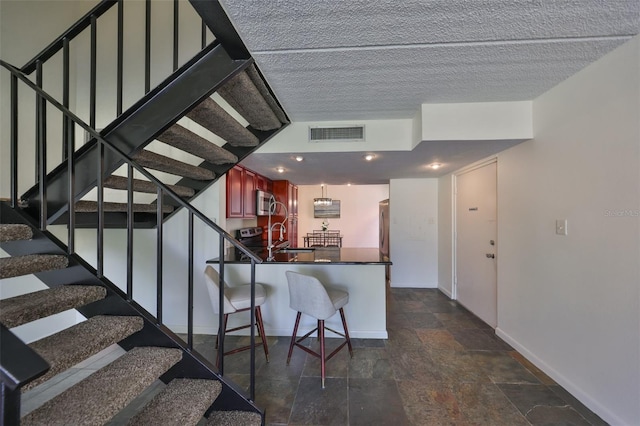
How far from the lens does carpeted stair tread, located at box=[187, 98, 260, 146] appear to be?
1692 millimetres

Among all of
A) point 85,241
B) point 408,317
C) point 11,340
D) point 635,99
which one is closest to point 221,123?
point 11,340

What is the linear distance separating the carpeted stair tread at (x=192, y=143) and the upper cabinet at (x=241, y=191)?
2.61 feet

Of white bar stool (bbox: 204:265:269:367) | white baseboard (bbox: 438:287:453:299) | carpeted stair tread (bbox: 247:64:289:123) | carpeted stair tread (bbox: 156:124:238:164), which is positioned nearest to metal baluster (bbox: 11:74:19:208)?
carpeted stair tread (bbox: 156:124:238:164)

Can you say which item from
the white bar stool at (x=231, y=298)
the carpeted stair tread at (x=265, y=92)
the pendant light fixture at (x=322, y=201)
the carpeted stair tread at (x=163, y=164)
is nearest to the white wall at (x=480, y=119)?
the carpeted stair tread at (x=265, y=92)

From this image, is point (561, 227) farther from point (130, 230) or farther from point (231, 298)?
point (130, 230)

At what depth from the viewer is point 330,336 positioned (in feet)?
9.31

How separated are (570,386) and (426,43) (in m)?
2.68

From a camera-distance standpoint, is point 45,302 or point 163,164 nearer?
point 45,302

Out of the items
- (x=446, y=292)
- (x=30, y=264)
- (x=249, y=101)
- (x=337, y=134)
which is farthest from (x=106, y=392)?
(x=446, y=292)

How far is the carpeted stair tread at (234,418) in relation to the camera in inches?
59.1

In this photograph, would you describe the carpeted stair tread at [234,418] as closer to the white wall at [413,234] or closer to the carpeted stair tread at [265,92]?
the carpeted stair tread at [265,92]

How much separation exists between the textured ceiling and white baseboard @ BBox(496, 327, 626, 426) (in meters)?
2.31

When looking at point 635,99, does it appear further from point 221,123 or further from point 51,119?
point 51,119

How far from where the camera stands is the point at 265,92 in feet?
6.56
